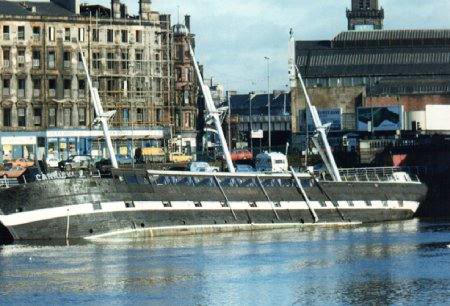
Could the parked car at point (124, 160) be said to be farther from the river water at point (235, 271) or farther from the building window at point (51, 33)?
the river water at point (235, 271)

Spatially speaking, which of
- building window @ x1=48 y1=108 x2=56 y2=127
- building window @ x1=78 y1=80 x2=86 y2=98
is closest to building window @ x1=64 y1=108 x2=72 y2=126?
building window @ x1=48 y1=108 x2=56 y2=127

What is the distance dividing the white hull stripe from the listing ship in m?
0.07

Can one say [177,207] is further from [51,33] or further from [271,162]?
[51,33]

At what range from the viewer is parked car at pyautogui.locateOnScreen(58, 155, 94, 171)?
15438 centimetres

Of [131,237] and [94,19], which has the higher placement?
[94,19]

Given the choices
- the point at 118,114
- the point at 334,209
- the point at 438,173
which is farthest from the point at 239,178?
the point at 118,114

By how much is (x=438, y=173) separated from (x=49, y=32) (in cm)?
4973

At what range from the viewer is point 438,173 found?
164 meters

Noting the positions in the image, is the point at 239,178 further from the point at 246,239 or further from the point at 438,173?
the point at 438,173

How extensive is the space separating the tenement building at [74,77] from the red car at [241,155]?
337 inches

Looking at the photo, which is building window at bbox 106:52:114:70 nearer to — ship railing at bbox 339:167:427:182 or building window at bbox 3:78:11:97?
building window at bbox 3:78:11:97

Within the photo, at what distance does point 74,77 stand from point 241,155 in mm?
21896

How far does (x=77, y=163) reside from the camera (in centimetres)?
16288

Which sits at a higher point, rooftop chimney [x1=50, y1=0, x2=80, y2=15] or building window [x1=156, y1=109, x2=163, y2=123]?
rooftop chimney [x1=50, y1=0, x2=80, y2=15]
